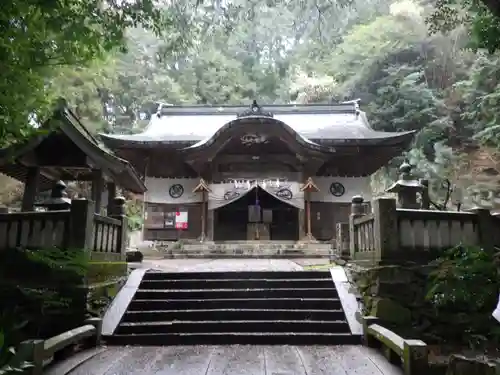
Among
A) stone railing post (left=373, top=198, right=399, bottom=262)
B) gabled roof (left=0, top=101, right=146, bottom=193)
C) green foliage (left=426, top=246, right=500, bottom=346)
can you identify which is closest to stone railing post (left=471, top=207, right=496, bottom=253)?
green foliage (left=426, top=246, right=500, bottom=346)

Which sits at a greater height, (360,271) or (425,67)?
(425,67)

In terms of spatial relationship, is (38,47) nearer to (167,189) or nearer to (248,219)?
(248,219)

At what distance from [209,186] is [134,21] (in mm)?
12098

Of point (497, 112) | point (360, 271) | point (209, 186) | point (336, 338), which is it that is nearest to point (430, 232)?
point (360, 271)

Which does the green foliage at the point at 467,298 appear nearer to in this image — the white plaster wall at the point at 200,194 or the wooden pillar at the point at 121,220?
the wooden pillar at the point at 121,220

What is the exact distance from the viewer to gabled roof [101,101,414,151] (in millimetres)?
17975

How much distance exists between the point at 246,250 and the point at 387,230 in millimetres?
9478

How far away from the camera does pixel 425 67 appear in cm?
2789

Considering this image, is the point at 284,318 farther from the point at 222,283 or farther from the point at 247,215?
the point at 247,215

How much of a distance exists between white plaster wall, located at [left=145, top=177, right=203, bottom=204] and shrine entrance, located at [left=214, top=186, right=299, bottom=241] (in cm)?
148

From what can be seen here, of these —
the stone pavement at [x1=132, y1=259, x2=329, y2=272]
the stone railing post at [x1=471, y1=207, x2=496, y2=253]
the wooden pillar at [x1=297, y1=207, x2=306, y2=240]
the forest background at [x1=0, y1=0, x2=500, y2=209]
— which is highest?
the forest background at [x1=0, y1=0, x2=500, y2=209]

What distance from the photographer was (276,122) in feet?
57.1

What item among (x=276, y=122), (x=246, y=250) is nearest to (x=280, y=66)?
(x=276, y=122)

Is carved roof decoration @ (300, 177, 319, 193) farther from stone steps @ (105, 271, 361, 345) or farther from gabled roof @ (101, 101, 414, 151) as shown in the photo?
stone steps @ (105, 271, 361, 345)
